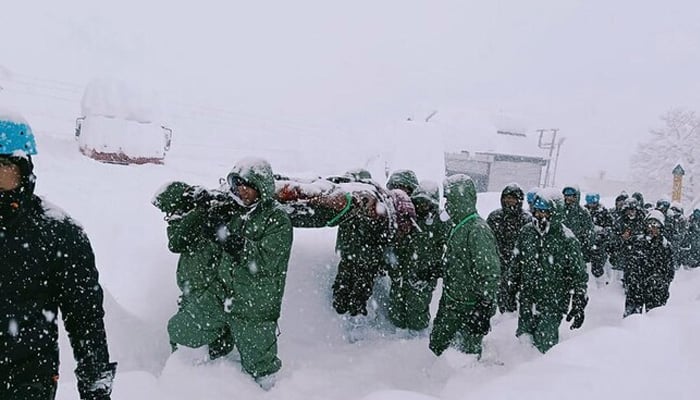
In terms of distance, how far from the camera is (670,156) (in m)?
38.9

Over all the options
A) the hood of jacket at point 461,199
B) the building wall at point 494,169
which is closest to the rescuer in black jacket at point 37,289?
the hood of jacket at point 461,199

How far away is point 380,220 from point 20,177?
12.1ft

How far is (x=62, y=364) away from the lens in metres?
3.89

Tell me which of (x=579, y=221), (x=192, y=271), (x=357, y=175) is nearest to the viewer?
(x=192, y=271)

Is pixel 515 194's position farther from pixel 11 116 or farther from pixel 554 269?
pixel 11 116

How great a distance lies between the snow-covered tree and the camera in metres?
37.2

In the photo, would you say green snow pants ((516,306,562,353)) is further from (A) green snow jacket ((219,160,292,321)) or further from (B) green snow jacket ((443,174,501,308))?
(A) green snow jacket ((219,160,292,321))

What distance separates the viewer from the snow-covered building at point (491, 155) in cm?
3045

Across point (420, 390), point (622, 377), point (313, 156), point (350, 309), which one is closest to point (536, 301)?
point (420, 390)

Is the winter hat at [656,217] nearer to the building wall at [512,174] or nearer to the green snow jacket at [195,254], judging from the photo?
the green snow jacket at [195,254]

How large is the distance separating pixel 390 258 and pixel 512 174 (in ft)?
91.6

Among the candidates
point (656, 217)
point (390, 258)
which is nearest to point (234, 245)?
point (390, 258)

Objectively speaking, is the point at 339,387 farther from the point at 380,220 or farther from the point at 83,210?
the point at 83,210

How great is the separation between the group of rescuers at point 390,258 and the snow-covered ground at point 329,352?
0.76ft
